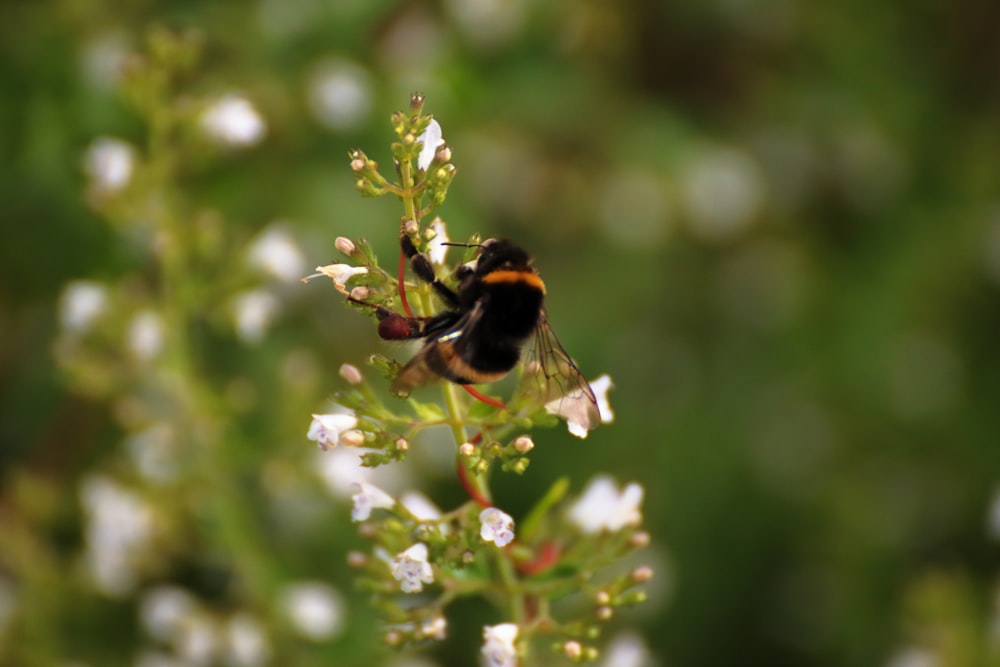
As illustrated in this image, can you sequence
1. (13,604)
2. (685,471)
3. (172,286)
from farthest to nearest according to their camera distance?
(685,471) → (13,604) → (172,286)

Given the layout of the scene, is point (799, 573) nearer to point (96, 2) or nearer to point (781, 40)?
point (781, 40)

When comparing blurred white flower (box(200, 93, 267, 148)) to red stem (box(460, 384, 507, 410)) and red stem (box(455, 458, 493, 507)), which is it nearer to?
red stem (box(460, 384, 507, 410))

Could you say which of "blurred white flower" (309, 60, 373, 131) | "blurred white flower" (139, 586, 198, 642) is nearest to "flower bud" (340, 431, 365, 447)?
"blurred white flower" (139, 586, 198, 642)

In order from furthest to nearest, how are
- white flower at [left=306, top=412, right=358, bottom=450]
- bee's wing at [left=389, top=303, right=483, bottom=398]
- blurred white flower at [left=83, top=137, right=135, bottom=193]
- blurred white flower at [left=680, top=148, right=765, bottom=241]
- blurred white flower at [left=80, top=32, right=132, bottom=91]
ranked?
blurred white flower at [left=680, top=148, right=765, bottom=241], blurred white flower at [left=80, top=32, right=132, bottom=91], blurred white flower at [left=83, top=137, right=135, bottom=193], white flower at [left=306, top=412, right=358, bottom=450], bee's wing at [left=389, top=303, right=483, bottom=398]

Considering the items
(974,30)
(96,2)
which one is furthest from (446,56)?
(974,30)

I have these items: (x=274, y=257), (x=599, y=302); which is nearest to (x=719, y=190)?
(x=599, y=302)

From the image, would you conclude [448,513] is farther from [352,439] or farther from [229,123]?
[229,123]

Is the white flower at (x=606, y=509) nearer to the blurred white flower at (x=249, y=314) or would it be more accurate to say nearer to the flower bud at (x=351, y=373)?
the flower bud at (x=351, y=373)
